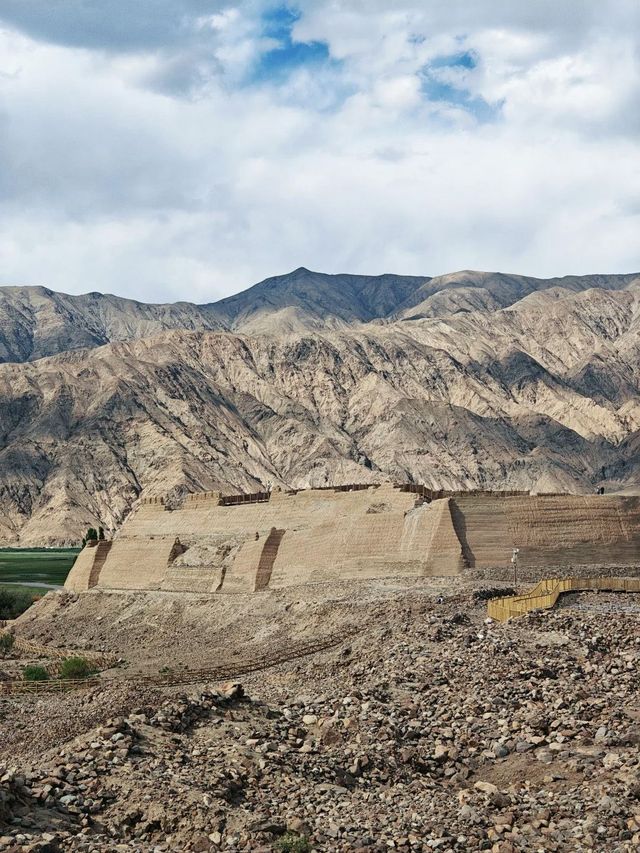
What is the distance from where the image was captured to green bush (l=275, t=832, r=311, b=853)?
16.5 metres

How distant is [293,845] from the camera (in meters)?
16.6

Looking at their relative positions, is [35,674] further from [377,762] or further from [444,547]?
[377,762]

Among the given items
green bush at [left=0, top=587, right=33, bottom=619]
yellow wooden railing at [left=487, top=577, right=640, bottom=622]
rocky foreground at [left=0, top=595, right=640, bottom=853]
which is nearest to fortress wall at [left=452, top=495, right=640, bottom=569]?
yellow wooden railing at [left=487, top=577, right=640, bottom=622]

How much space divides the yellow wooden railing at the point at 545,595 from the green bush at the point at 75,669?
14.9 metres

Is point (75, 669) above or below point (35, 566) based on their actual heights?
below

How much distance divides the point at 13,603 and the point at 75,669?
116 feet

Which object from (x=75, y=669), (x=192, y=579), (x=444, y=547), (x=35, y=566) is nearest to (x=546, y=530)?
(x=444, y=547)

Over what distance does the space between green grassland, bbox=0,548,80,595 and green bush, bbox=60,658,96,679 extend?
4206 cm

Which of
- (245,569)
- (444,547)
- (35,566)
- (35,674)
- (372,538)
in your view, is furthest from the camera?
(35,566)

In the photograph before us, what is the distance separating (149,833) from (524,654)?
12.4m

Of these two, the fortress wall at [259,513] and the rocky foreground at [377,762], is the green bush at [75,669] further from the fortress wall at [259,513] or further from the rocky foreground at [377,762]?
A: the fortress wall at [259,513]

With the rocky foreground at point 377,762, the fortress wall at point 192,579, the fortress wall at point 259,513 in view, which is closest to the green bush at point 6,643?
the fortress wall at point 192,579

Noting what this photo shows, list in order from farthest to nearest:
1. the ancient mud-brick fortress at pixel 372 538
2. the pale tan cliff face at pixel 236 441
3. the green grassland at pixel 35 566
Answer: the pale tan cliff face at pixel 236 441 < the green grassland at pixel 35 566 < the ancient mud-brick fortress at pixel 372 538

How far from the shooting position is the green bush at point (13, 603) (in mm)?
73562
